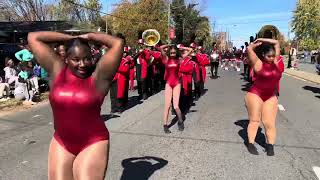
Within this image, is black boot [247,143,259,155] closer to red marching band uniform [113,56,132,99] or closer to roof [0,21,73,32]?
red marching band uniform [113,56,132,99]

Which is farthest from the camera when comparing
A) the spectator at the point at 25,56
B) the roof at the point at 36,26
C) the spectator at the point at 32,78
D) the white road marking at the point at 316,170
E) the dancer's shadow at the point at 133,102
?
the roof at the point at 36,26

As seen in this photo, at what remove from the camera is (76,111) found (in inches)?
154

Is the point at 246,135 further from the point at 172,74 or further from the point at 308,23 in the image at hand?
the point at 308,23

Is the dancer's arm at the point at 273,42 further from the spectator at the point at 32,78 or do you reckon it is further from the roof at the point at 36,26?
the roof at the point at 36,26

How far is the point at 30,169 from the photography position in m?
6.86

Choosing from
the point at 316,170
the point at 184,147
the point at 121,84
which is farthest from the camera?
the point at 121,84

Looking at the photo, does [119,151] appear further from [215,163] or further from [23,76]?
[23,76]

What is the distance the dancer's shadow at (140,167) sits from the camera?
6.43 meters

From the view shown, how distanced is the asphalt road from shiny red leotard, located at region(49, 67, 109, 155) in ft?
8.06

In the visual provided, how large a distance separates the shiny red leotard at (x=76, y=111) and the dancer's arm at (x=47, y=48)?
0.39 feet

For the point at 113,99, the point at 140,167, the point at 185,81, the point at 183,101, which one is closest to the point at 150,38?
the point at 113,99

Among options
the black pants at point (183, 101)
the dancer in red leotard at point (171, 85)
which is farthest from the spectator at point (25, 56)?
the dancer in red leotard at point (171, 85)

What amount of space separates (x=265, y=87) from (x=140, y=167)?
7.40 ft

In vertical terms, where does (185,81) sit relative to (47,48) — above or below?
below
